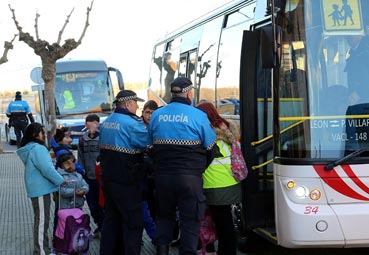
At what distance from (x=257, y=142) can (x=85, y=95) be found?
1660 cm

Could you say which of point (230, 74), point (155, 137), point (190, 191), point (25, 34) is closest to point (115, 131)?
point (155, 137)

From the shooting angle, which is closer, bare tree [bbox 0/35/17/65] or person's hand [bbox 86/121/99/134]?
person's hand [bbox 86/121/99/134]

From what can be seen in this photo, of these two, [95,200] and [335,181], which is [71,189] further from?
[335,181]

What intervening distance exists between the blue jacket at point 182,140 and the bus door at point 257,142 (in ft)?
3.06

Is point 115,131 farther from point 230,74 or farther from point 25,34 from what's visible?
point 25,34

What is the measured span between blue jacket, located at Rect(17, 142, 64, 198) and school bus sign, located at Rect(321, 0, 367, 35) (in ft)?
10.4

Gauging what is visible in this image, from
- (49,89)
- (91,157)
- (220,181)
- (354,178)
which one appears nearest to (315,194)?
(354,178)

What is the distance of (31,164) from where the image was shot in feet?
23.3

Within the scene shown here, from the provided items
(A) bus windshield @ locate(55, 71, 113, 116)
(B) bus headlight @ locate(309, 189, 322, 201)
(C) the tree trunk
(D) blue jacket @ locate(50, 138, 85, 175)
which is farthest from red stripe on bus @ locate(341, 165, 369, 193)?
→ (A) bus windshield @ locate(55, 71, 113, 116)

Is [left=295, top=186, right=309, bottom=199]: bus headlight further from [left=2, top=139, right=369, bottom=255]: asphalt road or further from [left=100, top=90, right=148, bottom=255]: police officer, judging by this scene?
[left=2, top=139, right=369, bottom=255]: asphalt road

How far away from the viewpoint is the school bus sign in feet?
19.7

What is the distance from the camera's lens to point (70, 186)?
7312 millimetres

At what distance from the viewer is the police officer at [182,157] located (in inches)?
236

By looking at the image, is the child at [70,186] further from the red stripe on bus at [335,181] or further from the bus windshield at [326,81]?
the red stripe on bus at [335,181]
